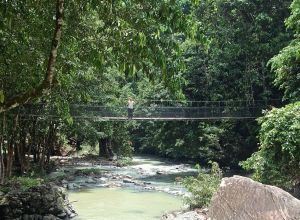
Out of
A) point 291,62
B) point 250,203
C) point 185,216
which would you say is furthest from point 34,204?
point 291,62

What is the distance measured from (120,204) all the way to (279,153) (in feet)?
17.9

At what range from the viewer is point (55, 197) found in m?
10.8

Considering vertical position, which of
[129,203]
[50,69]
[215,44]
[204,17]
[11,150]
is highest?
[204,17]

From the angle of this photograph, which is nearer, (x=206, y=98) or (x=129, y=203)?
(x=129, y=203)

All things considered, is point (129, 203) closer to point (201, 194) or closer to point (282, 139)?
point (201, 194)

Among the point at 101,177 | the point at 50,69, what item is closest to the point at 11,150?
the point at 101,177

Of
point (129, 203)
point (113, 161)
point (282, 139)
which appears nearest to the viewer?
point (282, 139)

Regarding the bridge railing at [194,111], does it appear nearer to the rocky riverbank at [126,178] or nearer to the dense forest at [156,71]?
the dense forest at [156,71]

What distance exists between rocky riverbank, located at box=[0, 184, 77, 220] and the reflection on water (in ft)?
2.91

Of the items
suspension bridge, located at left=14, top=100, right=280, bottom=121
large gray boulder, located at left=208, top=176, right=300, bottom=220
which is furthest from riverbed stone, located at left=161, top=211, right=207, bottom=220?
suspension bridge, located at left=14, top=100, right=280, bottom=121

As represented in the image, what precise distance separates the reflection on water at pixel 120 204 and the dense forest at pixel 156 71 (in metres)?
2.49

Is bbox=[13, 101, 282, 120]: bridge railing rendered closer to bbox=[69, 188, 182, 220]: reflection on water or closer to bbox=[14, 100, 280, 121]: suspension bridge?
bbox=[14, 100, 280, 121]: suspension bridge

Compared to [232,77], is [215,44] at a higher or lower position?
higher

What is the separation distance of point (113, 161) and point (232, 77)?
30.2 ft
